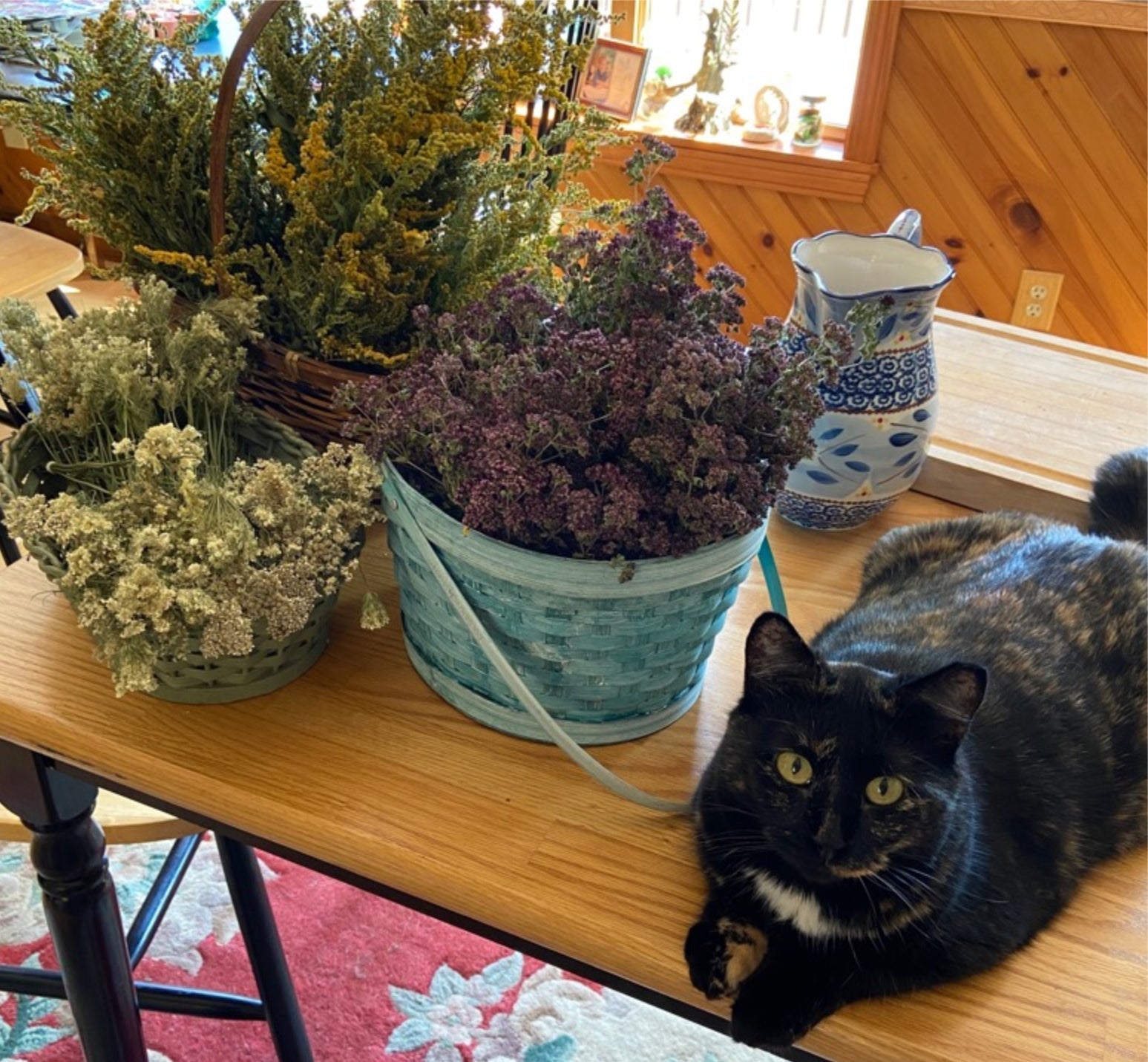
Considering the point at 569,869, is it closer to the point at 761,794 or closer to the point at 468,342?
the point at 761,794

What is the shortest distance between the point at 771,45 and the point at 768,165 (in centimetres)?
32

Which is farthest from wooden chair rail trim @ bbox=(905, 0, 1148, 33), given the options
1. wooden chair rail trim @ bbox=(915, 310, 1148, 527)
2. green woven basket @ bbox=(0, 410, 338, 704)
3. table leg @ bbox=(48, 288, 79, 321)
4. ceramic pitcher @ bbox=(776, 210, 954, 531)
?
green woven basket @ bbox=(0, 410, 338, 704)

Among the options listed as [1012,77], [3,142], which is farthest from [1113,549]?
[3,142]

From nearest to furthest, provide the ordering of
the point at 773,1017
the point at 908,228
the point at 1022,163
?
1. the point at 773,1017
2. the point at 908,228
3. the point at 1022,163

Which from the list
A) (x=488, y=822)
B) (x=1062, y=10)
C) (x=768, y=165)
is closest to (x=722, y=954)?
(x=488, y=822)

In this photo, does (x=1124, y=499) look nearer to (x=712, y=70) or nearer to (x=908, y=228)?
(x=908, y=228)

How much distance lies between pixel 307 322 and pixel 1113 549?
0.62m

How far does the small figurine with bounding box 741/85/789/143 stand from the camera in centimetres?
255

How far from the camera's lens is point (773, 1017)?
56 cm

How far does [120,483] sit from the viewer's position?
691mm

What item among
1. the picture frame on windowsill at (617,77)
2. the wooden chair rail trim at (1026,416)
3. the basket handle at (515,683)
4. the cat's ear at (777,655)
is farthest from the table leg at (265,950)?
the picture frame on windowsill at (617,77)

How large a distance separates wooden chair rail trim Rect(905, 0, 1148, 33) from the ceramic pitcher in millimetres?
1503

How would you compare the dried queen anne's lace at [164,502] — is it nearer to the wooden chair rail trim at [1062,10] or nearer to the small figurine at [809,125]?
the wooden chair rail trim at [1062,10]

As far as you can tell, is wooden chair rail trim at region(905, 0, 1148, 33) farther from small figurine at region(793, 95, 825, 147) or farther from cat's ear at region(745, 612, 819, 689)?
cat's ear at region(745, 612, 819, 689)
